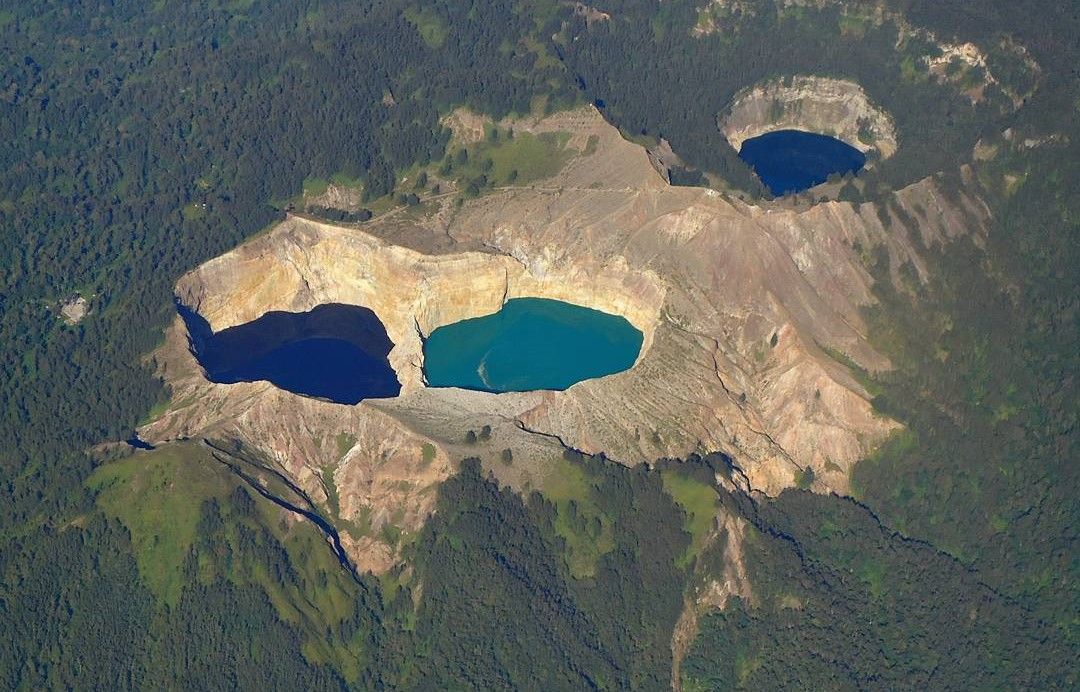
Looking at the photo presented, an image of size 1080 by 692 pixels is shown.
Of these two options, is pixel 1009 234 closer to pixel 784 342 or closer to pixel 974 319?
pixel 974 319

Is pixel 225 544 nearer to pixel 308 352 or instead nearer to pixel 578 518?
pixel 578 518

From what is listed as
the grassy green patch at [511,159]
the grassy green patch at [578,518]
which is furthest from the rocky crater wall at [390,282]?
the grassy green patch at [578,518]

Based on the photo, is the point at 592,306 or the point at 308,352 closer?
the point at 308,352

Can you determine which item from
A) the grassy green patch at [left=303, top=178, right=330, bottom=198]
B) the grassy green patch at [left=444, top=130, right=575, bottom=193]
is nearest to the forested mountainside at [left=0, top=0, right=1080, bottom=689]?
the grassy green patch at [left=303, top=178, right=330, bottom=198]

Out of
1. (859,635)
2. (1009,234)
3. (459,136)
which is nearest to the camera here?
(859,635)

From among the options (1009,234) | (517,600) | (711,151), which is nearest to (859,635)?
(517,600)

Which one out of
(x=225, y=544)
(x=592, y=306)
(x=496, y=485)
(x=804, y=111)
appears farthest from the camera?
(x=804, y=111)

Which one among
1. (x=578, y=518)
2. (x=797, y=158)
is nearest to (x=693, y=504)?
(x=578, y=518)
